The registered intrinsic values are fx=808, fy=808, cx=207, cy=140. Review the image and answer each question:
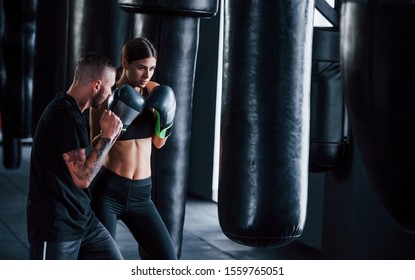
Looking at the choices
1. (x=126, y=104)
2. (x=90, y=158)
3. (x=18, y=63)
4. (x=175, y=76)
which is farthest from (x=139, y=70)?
(x=18, y=63)

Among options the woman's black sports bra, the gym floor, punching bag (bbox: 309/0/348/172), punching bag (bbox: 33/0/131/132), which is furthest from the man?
the gym floor

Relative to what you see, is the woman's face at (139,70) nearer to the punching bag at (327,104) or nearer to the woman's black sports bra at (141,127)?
the woman's black sports bra at (141,127)

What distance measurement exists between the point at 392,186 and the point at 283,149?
29.5 inches

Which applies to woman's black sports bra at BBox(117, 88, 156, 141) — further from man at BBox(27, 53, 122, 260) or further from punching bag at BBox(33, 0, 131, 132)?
man at BBox(27, 53, 122, 260)

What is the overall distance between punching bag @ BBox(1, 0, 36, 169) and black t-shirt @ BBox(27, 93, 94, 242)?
287 centimetres

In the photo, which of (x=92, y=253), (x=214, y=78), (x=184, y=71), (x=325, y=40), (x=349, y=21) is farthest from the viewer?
(x=214, y=78)

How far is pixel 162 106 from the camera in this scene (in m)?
2.74

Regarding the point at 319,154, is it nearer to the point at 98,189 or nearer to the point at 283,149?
the point at 98,189

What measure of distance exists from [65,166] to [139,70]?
0.59 metres

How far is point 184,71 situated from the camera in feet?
10.2

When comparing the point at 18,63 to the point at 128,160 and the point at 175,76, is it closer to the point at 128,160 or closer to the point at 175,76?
the point at 175,76

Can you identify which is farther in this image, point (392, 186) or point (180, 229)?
point (180, 229)
